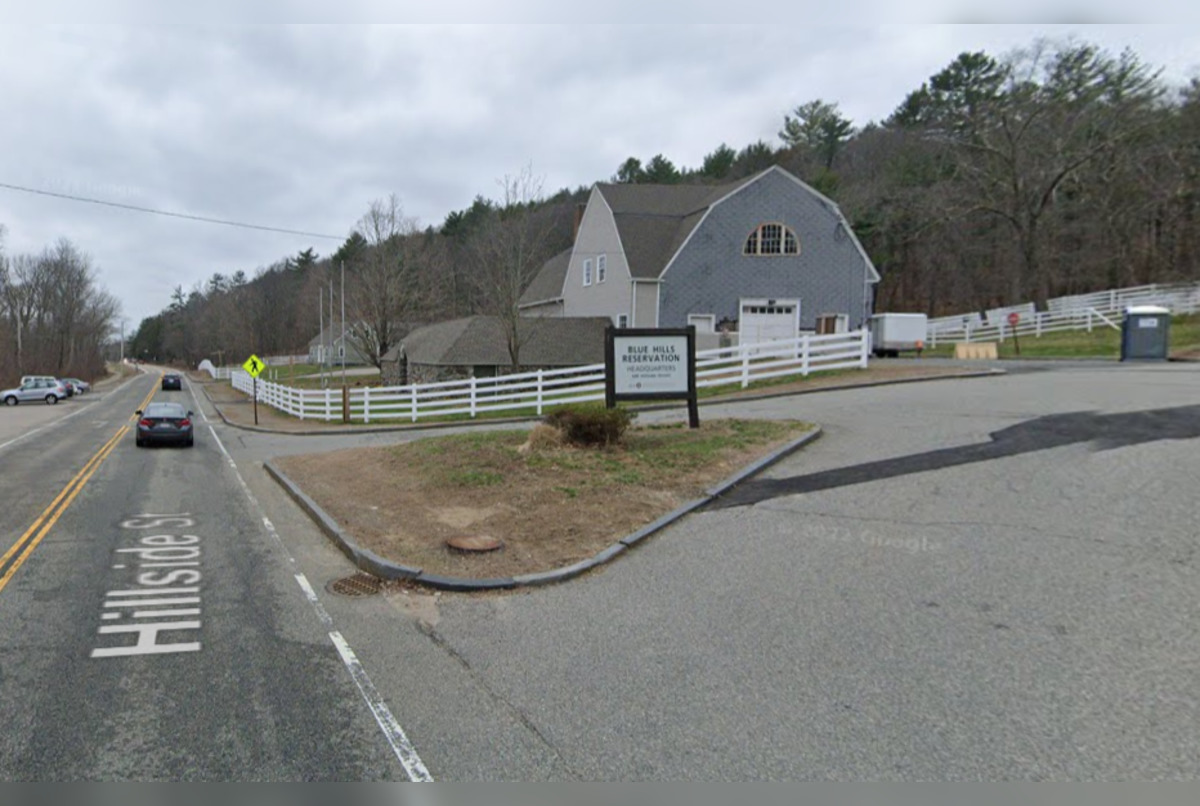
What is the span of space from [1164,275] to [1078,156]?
887 cm

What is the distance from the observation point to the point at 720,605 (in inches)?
216

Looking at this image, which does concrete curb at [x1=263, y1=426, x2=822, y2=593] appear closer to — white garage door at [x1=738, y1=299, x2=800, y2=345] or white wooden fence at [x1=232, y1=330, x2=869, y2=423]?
white wooden fence at [x1=232, y1=330, x2=869, y2=423]

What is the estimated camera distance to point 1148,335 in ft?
77.2

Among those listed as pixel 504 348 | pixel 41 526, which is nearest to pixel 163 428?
pixel 41 526

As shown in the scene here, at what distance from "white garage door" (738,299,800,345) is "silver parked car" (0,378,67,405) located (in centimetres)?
4164

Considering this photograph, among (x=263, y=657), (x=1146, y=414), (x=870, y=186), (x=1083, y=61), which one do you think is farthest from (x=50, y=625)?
(x=870, y=186)

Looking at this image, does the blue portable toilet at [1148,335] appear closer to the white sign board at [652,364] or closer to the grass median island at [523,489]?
the grass median island at [523,489]

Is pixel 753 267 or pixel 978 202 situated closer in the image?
pixel 753 267

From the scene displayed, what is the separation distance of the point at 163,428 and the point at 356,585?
16.2 m

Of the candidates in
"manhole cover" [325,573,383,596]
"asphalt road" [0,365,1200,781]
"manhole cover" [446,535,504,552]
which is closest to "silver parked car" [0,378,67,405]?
"asphalt road" [0,365,1200,781]

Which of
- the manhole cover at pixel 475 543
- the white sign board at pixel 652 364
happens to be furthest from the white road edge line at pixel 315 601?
the white sign board at pixel 652 364

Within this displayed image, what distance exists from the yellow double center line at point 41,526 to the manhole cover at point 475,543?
4.06 m

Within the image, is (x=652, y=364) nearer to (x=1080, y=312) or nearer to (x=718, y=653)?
(x=718, y=653)

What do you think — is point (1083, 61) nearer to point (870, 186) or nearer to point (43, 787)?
point (870, 186)
